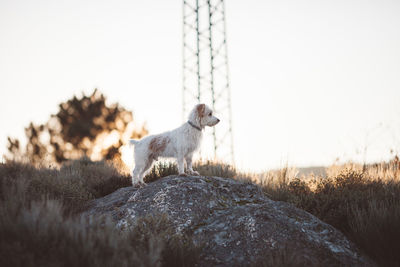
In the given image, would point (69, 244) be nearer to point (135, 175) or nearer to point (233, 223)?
point (233, 223)

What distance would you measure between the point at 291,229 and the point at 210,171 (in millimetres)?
4167

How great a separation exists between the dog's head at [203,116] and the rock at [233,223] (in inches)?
47.8

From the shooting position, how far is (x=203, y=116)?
6867mm

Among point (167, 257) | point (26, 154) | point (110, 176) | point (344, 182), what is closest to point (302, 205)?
point (344, 182)

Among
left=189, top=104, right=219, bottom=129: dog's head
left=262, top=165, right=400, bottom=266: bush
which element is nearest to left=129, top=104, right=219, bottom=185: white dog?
left=189, top=104, right=219, bottom=129: dog's head

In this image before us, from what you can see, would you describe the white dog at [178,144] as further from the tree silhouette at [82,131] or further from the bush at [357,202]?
the tree silhouette at [82,131]

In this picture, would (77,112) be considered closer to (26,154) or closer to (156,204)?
(26,154)

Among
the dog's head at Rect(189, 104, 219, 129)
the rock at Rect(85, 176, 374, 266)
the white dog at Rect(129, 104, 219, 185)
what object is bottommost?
the rock at Rect(85, 176, 374, 266)

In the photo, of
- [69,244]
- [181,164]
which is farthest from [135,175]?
[69,244]

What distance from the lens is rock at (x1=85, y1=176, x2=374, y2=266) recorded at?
4.49 meters

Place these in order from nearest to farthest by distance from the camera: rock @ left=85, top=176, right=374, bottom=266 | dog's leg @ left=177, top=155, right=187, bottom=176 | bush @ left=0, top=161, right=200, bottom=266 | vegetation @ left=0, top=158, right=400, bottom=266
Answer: bush @ left=0, top=161, right=200, bottom=266 < vegetation @ left=0, top=158, right=400, bottom=266 < rock @ left=85, top=176, right=374, bottom=266 < dog's leg @ left=177, top=155, right=187, bottom=176

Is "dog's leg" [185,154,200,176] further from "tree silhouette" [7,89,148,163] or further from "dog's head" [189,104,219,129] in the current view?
"tree silhouette" [7,89,148,163]

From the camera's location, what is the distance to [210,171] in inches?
348

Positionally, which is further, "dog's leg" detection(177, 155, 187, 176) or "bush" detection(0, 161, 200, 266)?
"dog's leg" detection(177, 155, 187, 176)
